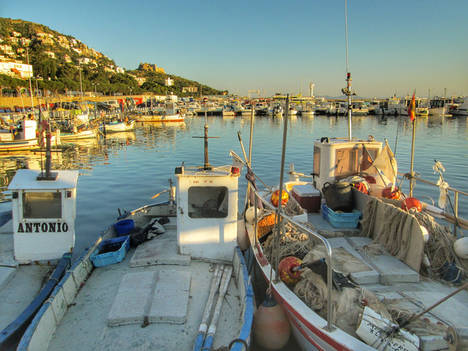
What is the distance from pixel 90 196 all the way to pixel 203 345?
49.7 ft

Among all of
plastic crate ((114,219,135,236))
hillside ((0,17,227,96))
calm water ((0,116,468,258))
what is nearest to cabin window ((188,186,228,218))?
plastic crate ((114,219,135,236))

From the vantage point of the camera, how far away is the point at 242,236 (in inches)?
320

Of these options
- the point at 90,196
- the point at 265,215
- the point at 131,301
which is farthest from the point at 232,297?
the point at 90,196

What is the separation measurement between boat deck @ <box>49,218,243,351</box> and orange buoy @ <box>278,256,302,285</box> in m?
0.95

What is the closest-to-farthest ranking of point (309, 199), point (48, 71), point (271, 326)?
point (271, 326) → point (309, 199) → point (48, 71)

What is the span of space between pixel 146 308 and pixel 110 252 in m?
2.20

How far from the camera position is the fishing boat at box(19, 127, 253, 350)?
15.2 feet

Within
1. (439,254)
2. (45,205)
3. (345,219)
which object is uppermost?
(45,205)

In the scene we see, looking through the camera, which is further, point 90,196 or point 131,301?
point 90,196

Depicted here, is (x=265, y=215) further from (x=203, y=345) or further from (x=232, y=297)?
(x=203, y=345)

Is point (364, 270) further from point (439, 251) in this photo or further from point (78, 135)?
point (78, 135)

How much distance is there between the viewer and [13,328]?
195 inches

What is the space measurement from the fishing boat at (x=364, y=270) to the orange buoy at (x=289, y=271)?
18 millimetres

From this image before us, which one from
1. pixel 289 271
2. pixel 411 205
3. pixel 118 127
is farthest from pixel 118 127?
pixel 289 271
